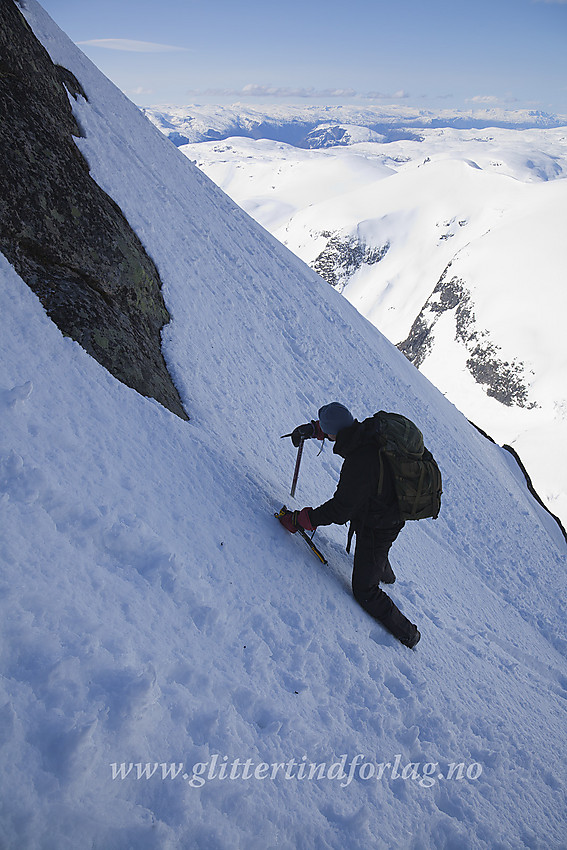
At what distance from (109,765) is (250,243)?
579 inches

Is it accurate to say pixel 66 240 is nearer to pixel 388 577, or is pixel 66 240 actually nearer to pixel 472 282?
pixel 388 577

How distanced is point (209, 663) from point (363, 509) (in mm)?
2014

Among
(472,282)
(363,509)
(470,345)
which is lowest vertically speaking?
(363,509)

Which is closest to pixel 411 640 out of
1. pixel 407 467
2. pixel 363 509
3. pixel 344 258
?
pixel 363 509

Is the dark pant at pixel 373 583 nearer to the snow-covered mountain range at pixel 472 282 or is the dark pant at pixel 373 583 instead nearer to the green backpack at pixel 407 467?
the green backpack at pixel 407 467

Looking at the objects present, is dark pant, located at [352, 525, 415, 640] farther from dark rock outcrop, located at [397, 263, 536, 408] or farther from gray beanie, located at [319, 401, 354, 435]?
dark rock outcrop, located at [397, 263, 536, 408]

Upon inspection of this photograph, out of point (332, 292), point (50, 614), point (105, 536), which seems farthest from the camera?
point (332, 292)

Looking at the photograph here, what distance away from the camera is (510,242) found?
104 meters

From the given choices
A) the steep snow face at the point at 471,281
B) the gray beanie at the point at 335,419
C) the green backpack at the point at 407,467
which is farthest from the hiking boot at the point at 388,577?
the steep snow face at the point at 471,281

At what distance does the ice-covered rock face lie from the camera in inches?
196

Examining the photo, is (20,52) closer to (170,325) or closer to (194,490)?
(170,325)

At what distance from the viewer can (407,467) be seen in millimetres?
4066

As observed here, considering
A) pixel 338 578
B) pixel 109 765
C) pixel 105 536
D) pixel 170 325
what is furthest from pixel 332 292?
pixel 109 765

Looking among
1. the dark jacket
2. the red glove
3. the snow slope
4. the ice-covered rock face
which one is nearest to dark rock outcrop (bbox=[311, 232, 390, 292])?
the ice-covered rock face
